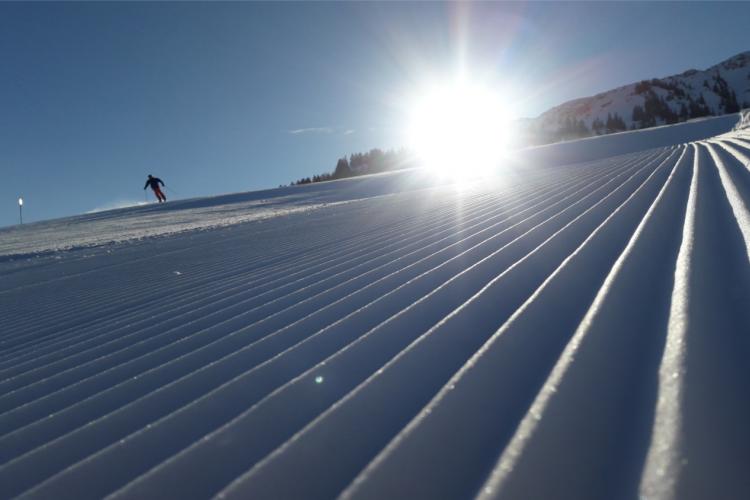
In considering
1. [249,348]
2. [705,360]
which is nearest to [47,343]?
[249,348]

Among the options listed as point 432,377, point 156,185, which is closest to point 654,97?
point 156,185

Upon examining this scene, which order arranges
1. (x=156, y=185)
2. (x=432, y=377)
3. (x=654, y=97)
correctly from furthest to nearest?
(x=654, y=97)
(x=156, y=185)
(x=432, y=377)

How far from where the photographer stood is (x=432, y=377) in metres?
1.31

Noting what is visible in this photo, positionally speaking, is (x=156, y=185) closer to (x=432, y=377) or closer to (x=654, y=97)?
(x=432, y=377)

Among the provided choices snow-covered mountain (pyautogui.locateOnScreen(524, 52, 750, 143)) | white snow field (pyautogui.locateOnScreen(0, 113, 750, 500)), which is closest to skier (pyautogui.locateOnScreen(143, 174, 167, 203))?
white snow field (pyautogui.locateOnScreen(0, 113, 750, 500))

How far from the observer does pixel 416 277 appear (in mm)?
2537

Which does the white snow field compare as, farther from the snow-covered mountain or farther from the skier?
the snow-covered mountain

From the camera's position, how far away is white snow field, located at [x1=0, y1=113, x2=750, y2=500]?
0.89 metres

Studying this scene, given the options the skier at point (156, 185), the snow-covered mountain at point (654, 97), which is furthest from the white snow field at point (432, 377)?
the snow-covered mountain at point (654, 97)

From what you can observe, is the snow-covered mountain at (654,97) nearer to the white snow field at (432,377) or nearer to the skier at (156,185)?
the skier at (156,185)

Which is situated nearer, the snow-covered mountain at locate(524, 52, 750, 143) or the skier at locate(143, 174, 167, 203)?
the skier at locate(143, 174, 167, 203)

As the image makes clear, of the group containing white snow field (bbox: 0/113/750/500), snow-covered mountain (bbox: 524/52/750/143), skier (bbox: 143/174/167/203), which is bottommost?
white snow field (bbox: 0/113/750/500)

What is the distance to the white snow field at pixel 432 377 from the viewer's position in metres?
0.89

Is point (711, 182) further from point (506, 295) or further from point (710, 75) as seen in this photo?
point (710, 75)
